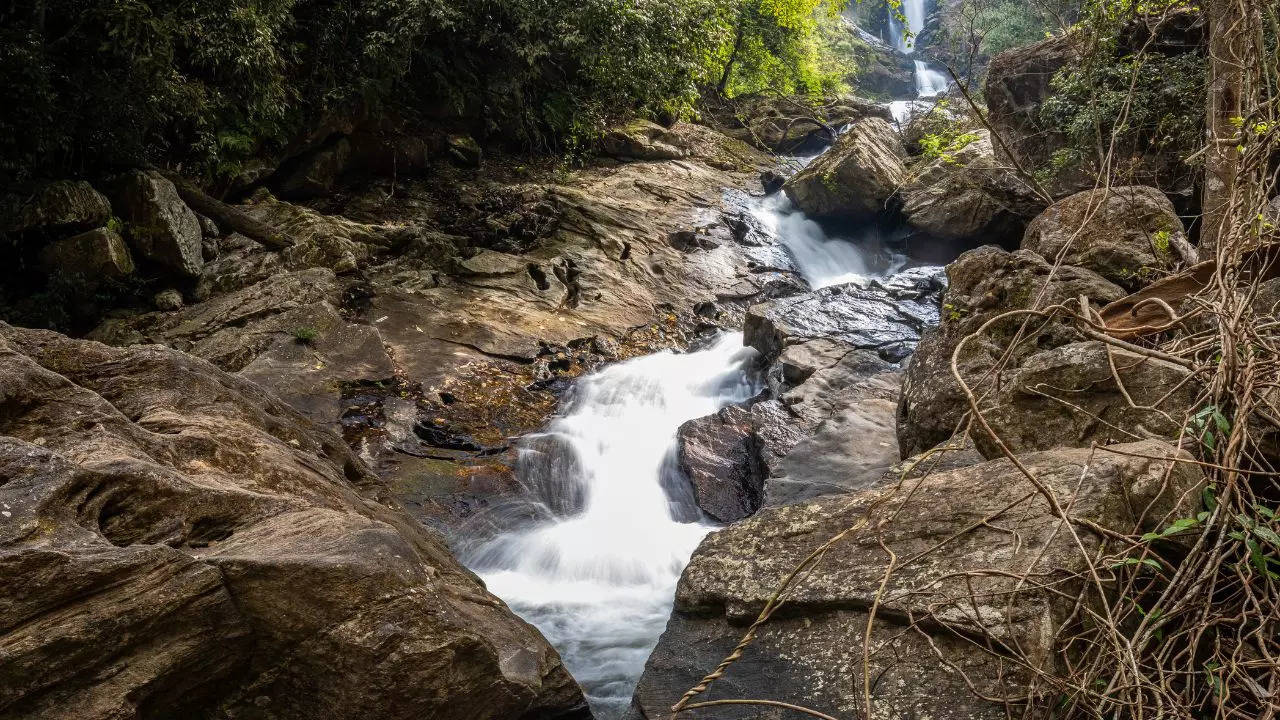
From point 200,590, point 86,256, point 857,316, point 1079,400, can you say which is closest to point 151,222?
point 86,256

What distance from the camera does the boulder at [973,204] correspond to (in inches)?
504

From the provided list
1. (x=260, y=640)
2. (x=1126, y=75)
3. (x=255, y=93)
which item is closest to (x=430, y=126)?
(x=255, y=93)

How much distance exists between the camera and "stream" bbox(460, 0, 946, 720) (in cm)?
540

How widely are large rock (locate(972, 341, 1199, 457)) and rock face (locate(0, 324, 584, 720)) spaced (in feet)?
9.04

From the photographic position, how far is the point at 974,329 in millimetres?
5582

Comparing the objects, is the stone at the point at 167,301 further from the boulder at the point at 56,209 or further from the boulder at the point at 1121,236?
the boulder at the point at 1121,236

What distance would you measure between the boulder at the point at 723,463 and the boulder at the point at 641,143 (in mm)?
10228

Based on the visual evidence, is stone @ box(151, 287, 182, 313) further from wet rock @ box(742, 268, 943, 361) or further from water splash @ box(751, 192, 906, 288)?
water splash @ box(751, 192, 906, 288)

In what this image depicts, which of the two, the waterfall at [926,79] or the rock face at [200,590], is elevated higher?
the waterfall at [926,79]

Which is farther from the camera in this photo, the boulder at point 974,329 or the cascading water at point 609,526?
the cascading water at point 609,526

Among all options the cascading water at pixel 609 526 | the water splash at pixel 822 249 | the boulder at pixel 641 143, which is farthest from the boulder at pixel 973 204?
the cascading water at pixel 609 526

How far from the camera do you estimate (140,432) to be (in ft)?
10.9

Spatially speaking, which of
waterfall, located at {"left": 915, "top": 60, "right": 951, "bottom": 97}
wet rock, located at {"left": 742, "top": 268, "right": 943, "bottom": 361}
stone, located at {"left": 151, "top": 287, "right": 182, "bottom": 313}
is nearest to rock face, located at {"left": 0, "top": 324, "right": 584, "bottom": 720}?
stone, located at {"left": 151, "top": 287, "right": 182, "bottom": 313}

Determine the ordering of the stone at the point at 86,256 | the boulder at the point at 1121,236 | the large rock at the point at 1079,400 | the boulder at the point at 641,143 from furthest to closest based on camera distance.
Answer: the boulder at the point at 641,143 → the stone at the point at 86,256 → the boulder at the point at 1121,236 → the large rock at the point at 1079,400
